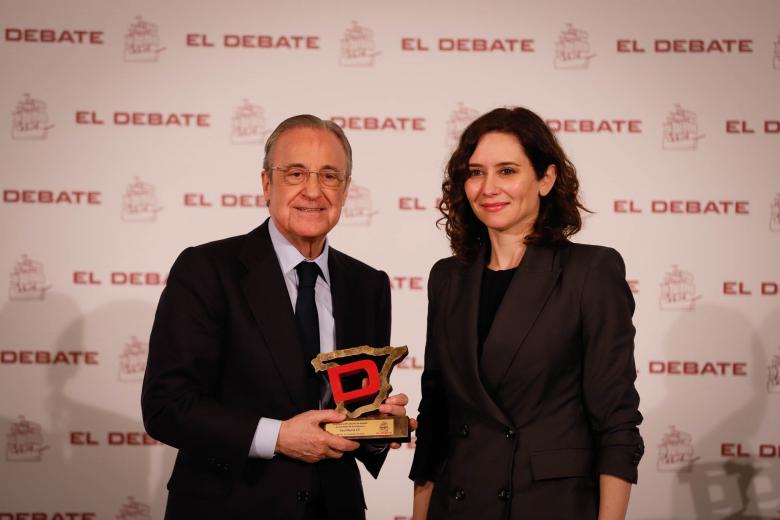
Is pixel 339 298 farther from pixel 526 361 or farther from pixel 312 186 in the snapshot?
pixel 526 361

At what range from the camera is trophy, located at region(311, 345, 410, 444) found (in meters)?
1.98

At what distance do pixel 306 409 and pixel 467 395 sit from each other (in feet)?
1.53

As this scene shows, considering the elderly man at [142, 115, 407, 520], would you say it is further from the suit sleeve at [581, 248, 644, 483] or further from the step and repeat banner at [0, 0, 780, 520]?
the step and repeat banner at [0, 0, 780, 520]

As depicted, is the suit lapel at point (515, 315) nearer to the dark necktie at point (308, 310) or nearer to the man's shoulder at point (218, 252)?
the dark necktie at point (308, 310)

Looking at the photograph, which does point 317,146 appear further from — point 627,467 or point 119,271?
point 119,271

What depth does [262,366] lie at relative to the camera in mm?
2086

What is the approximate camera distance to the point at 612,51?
4258 mm

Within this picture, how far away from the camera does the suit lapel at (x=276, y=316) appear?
2.08 metres

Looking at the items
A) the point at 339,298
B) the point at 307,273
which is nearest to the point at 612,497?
the point at 339,298

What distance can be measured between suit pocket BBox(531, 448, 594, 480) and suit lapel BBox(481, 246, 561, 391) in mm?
224

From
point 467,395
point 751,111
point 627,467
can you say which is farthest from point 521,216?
point 751,111

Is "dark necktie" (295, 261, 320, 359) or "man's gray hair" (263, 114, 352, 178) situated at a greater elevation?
"man's gray hair" (263, 114, 352, 178)

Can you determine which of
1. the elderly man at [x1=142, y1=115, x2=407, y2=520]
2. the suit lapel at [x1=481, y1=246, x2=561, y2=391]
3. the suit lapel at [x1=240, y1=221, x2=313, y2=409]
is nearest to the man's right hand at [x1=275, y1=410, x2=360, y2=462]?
the elderly man at [x1=142, y1=115, x2=407, y2=520]

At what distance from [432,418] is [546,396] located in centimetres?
42
